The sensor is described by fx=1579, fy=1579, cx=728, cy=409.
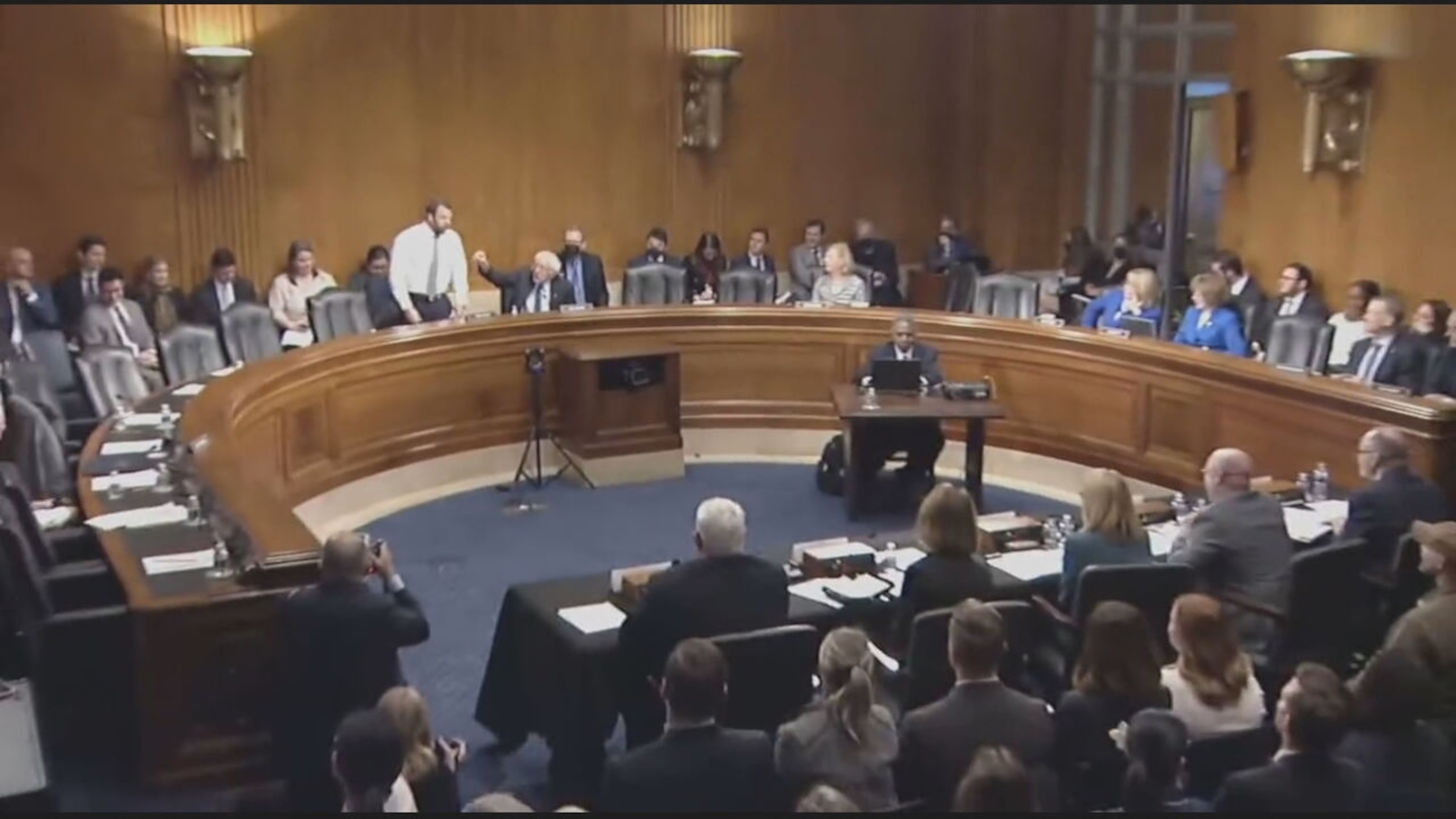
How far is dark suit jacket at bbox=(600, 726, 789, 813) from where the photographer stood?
3.66 metres

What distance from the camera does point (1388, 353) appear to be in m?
9.02

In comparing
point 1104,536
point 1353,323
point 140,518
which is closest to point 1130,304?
point 1353,323

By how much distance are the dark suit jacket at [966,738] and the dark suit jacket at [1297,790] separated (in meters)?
0.50

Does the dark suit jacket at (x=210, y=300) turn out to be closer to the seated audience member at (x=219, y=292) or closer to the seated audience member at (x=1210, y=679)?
Answer: the seated audience member at (x=219, y=292)

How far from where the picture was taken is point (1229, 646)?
432 cm

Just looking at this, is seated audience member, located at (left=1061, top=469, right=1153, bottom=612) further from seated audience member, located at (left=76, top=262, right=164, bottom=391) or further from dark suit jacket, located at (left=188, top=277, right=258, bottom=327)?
dark suit jacket, located at (left=188, top=277, right=258, bottom=327)

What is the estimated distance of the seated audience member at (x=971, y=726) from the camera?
153 inches

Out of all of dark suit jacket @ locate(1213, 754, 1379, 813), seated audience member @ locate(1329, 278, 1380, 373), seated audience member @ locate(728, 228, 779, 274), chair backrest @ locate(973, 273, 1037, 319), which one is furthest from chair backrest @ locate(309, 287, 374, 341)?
dark suit jacket @ locate(1213, 754, 1379, 813)

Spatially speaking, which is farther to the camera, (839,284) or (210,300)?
(839,284)

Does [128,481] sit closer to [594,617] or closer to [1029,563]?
[594,617]

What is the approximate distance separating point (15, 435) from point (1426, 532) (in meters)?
5.58

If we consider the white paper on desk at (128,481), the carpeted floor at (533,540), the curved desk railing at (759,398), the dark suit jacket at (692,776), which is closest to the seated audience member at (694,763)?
the dark suit jacket at (692,776)

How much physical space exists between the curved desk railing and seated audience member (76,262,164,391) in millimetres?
1546

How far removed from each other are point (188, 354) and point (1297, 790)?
7.09 metres
